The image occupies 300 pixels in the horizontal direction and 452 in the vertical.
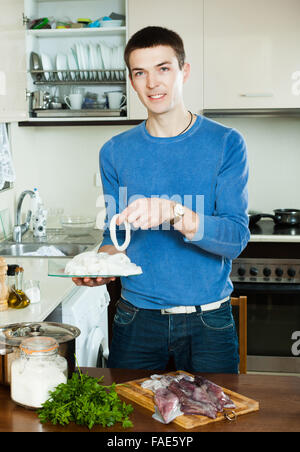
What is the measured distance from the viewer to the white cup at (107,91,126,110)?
134 inches

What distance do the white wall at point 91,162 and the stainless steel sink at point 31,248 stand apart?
537mm

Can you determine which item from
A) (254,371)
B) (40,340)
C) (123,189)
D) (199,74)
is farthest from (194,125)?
(254,371)

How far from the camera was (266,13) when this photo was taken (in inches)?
124

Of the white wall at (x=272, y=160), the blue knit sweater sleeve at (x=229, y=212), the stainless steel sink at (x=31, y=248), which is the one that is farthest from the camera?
the white wall at (x=272, y=160)

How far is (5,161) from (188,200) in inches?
68.2

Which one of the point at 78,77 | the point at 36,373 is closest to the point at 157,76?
the point at 36,373

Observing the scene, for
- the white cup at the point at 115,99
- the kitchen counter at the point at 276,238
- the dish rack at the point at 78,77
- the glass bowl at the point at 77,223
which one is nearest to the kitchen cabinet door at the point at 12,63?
the dish rack at the point at 78,77

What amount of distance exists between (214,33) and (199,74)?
230mm

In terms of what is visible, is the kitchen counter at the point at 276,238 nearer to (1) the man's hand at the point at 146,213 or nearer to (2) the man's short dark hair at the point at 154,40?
(2) the man's short dark hair at the point at 154,40

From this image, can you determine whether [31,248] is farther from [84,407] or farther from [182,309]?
[84,407]

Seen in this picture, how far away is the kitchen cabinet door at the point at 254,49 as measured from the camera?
3143mm

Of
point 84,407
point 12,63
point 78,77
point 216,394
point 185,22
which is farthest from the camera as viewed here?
point 78,77

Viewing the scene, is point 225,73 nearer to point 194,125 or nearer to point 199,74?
point 199,74

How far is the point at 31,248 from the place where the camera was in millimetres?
3076
